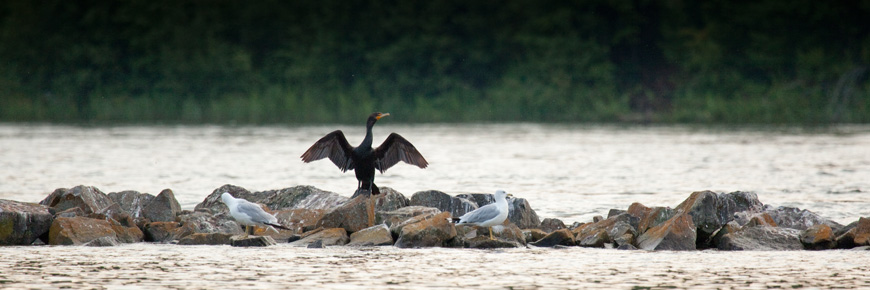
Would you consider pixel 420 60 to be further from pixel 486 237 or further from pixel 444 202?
pixel 486 237

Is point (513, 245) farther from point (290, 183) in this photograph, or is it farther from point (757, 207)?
point (290, 183)

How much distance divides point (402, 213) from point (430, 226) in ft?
3.49

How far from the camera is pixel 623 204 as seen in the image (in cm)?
1574

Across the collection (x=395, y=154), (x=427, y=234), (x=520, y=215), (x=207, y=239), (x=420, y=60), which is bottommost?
(x=207, y=239)

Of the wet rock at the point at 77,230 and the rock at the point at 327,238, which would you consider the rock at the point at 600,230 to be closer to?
the rock at the point at 327,238

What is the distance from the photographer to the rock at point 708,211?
11297mm

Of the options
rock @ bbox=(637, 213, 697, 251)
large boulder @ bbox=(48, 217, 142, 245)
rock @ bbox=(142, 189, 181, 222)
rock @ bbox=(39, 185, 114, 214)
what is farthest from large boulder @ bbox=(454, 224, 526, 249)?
rock @ bbox=(39, 185, 114, 214)

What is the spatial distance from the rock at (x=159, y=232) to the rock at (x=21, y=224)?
3.17 feet

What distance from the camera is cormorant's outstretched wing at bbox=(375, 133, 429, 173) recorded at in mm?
13000

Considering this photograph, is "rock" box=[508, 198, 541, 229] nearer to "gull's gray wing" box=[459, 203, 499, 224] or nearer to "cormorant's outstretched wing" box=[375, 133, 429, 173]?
"gull's gray wing" box=[459, 203, 499, 224]

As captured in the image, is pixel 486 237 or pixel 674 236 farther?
pixel 486 237

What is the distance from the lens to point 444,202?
1280 cm

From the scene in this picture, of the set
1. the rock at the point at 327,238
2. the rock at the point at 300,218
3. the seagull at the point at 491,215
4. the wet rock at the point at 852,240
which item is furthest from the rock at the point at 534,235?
the wet rock at the point at 852,240

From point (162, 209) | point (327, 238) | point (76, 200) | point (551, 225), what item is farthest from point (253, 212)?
point (551, 225)
